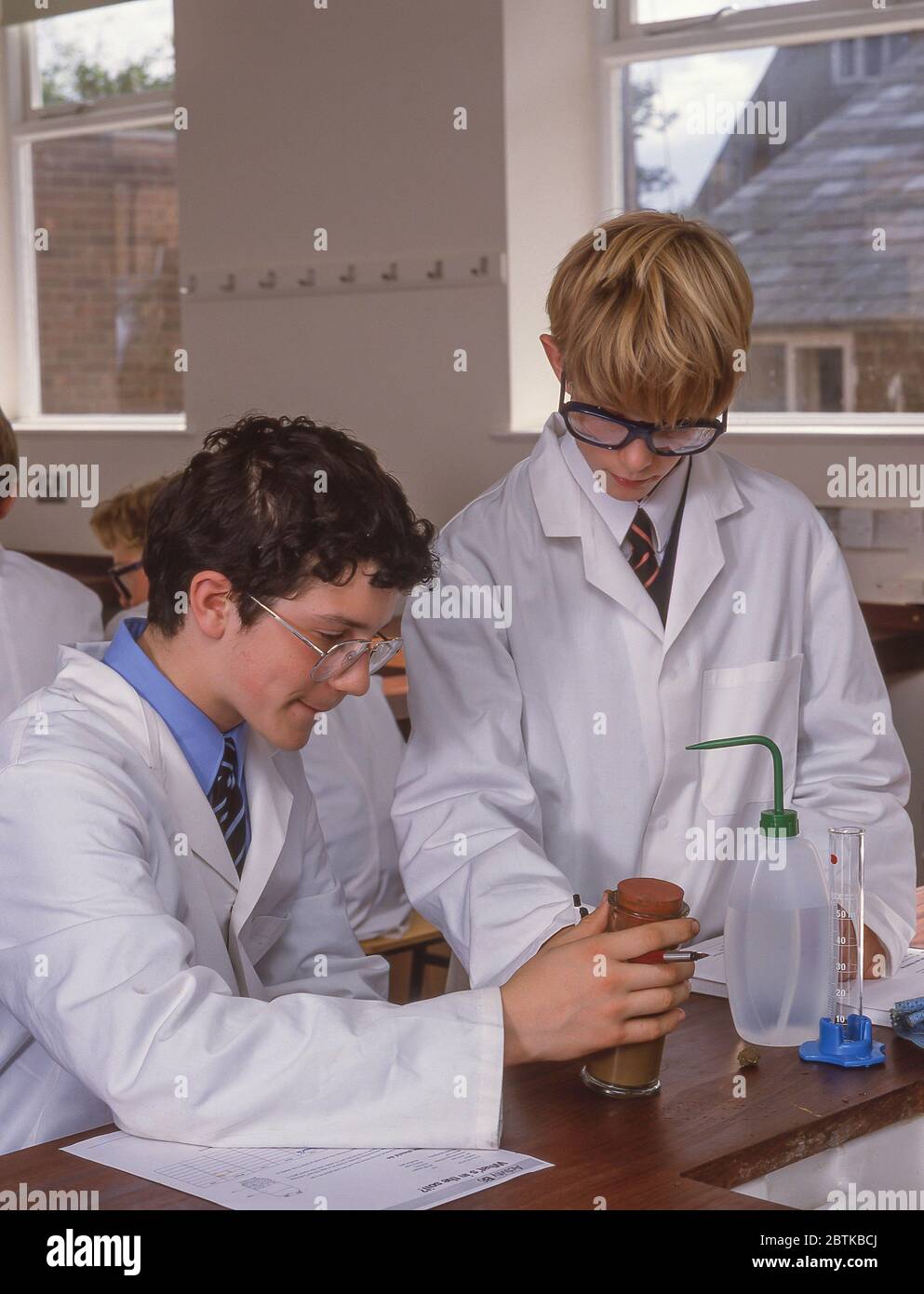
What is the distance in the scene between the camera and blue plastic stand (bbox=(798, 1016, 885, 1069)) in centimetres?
138

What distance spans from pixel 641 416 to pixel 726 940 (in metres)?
0.55

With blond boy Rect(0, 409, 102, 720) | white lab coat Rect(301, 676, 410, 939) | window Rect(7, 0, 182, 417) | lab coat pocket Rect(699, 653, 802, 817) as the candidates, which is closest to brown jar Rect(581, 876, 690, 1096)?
lab coat pocket Rect(699, 653, 802, 817)

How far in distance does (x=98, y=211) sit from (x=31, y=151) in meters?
0.52

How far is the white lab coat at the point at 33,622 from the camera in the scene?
2.94 meters

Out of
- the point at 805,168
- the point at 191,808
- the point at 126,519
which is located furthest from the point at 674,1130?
the point at 805,168

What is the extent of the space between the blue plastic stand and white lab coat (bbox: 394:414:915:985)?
0.36m

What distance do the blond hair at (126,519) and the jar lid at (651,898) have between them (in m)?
2.75

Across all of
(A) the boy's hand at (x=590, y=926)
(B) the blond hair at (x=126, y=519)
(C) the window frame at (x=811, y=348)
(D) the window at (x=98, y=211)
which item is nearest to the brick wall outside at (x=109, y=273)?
(D) the window at (x=98, y=211)

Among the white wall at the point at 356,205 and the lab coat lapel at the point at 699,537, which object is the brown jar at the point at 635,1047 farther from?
the white wall at the point at 356,205

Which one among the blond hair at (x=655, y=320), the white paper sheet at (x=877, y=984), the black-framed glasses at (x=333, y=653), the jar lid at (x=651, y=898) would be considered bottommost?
the white paper sheet at (x=877, y=984)

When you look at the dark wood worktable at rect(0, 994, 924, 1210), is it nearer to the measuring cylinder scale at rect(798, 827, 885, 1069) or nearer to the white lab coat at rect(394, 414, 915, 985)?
the measuring cylinder scale at rect(798, 827, 885, 1069)

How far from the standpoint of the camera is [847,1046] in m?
1.38
